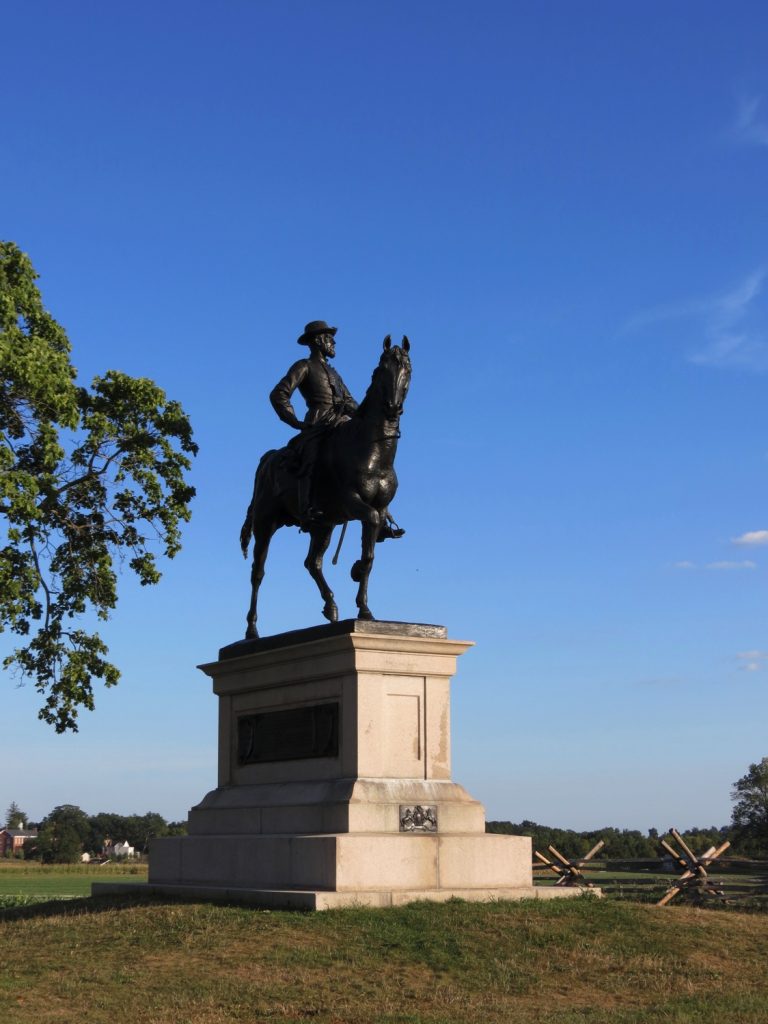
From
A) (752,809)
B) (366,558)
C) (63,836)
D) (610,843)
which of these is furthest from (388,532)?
(63,836)

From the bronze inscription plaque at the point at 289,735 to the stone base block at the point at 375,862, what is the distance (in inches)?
46.5

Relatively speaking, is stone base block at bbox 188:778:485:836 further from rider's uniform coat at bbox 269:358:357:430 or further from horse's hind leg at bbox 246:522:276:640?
rider's uniform coat at bbox 269:358:357:430

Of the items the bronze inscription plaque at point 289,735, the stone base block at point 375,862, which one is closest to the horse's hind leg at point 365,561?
the bronze inscription plaque at point 289,735

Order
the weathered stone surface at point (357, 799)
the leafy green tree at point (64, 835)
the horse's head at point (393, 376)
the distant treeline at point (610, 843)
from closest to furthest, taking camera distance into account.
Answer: the weathered stone surface at point (357, 799) < the horse's head at point (393, 376) < the distant treeline at point (610, 843) < the leafy green tree at point (64, 835)

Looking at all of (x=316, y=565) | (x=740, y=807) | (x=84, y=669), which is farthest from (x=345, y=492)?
(x=740, y=807)

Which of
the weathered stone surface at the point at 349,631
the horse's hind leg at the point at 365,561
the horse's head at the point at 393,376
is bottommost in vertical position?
the weathered stone surface at the point at 349,631

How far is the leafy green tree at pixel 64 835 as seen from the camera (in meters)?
103

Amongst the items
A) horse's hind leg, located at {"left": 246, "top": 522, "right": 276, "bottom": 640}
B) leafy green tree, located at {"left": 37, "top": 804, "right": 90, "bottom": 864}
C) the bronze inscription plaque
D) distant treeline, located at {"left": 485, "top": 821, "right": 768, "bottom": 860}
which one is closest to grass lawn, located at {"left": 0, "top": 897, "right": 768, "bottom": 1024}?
the bronze inscription plaque

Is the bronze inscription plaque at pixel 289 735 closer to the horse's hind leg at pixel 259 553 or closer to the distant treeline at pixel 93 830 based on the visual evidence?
the horse's hind leg at pixel 259 553

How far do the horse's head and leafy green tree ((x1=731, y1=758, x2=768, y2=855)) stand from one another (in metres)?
37.5

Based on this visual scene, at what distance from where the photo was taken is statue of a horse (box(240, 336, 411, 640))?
16.2m

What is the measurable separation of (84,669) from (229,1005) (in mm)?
14610

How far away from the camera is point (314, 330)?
1886 centimetres

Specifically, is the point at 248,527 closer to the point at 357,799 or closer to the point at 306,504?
the point at 306,504
